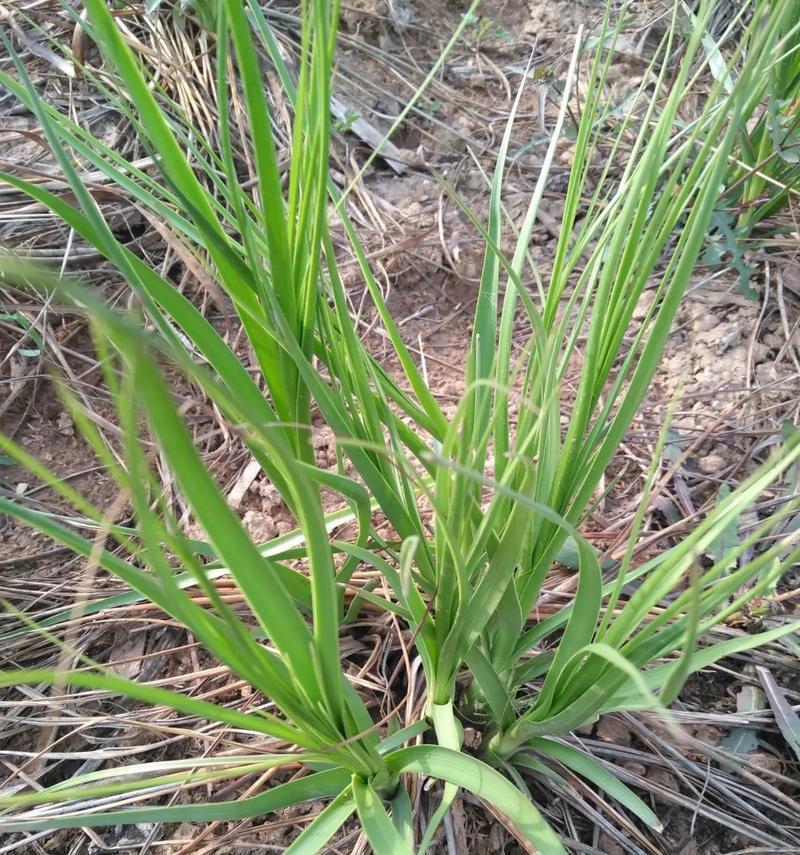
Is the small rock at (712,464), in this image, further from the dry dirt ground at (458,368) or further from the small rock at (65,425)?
the small rock at (65,425)

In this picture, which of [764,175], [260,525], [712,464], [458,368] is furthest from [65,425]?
[764,175]

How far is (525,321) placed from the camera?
1.11 meters

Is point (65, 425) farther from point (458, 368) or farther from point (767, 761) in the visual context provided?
point (767, 761)

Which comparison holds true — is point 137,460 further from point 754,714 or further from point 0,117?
point 0,117

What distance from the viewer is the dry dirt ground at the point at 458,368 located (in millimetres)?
651

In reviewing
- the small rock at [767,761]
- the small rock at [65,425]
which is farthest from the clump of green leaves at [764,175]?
the small rock at [65,425]

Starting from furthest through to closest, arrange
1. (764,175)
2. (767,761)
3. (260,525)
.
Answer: (764,175), (260,525), (767,761)

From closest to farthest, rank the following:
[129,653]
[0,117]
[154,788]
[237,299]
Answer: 1. [237,299]
2. [154,788]
3. [129,653]
4. [0,117]

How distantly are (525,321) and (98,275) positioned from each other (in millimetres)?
784

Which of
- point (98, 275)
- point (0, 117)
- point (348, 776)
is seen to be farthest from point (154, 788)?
point (0, 117)

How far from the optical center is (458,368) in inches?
42.9

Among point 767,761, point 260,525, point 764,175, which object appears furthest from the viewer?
point 764,175

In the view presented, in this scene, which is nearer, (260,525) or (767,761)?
(767,761)

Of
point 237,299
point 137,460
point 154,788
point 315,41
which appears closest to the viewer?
point 137,460
